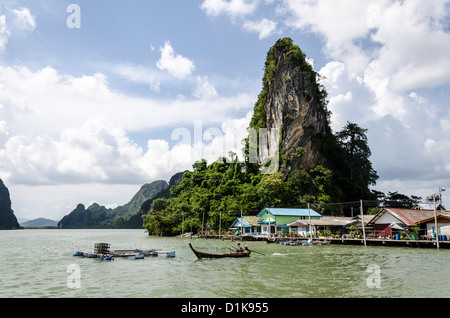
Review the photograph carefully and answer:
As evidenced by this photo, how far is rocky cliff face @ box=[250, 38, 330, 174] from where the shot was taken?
244 feet

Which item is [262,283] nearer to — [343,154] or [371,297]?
[371,297]

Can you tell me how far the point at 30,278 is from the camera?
1878cm

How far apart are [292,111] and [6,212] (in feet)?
580

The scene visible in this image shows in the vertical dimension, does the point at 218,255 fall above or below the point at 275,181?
below

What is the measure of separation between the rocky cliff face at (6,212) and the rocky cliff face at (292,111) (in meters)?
161

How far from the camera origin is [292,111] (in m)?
76.6

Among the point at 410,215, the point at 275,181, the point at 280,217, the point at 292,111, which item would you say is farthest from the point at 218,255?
the point at 292,111

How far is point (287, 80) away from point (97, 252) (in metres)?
61.3

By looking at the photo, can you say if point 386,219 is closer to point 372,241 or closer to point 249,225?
point 372,241

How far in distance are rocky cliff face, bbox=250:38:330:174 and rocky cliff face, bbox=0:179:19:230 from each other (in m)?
161

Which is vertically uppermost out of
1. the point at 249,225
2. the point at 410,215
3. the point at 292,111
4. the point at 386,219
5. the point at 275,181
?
the point at 292,111

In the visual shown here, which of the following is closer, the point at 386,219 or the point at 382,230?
the point at 386,219

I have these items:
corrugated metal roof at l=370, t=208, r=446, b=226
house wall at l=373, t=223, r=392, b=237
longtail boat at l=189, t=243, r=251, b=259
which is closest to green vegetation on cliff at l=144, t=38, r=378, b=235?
house wall at l=373, t=223, r=392, b=237
